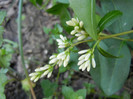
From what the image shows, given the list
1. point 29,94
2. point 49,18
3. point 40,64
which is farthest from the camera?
point 49,18

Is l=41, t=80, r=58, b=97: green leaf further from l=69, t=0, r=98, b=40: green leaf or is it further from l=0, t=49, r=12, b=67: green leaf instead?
l=69, t=0, r=98, b=40: green leaf

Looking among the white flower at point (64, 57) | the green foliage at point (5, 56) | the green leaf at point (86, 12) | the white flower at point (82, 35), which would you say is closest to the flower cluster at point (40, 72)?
the white flower at point (64, 57)

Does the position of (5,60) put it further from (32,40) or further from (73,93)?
(73,93)

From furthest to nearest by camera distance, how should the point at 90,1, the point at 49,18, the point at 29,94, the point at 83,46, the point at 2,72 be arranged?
1. the point at 49,18
2. the point at 83,46
3. the point at 29,94
4. the point at 2,72
5. the point at 90,1

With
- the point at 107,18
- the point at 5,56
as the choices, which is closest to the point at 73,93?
the point at 107,18

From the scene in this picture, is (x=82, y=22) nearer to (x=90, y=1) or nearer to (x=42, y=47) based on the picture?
(x=90, y=1)

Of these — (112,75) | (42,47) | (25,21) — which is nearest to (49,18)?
Answer: (25,21)

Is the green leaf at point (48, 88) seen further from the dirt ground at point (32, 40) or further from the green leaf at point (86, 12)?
the green leaf at point (86, 12)

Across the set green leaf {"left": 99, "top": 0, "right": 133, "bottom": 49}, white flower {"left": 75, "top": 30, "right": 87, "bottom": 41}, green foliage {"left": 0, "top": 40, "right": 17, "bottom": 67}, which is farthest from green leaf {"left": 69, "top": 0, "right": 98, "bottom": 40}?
green foliage {"left": 0, "top": 40, "right": 17, "bottom": 67}
